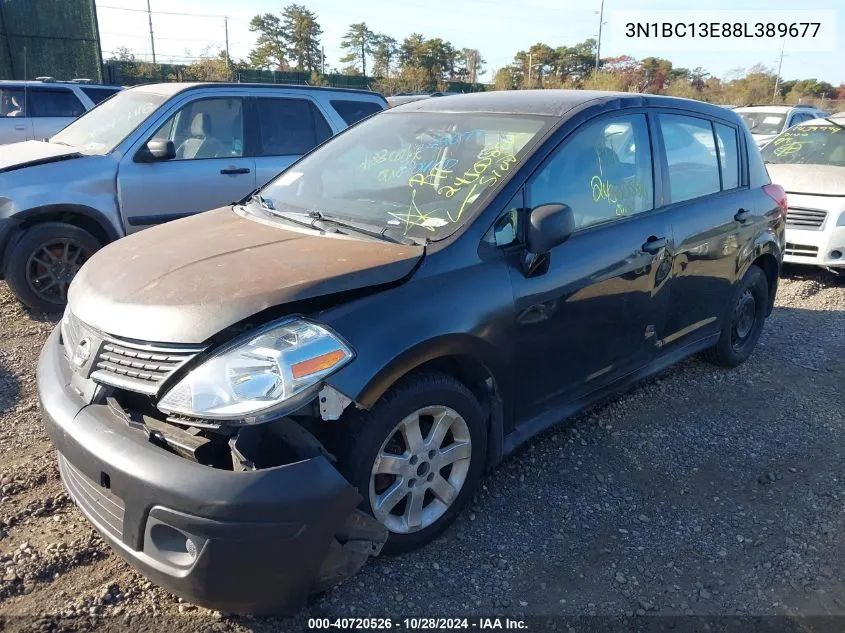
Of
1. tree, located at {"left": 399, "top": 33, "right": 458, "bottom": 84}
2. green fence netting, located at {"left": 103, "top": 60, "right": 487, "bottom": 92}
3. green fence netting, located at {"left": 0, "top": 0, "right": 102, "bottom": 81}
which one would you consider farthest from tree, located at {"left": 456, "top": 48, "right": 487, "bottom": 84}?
green fence netting, located at {"left": 0, "top": 0, "right": 102, "bottom": 81}

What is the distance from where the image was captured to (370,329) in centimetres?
231

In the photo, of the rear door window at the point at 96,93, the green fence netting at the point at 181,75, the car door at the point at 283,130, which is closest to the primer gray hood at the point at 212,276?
the car door at the point at 283,130

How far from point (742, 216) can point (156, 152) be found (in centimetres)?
458

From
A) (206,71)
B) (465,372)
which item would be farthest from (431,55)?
(465,372)

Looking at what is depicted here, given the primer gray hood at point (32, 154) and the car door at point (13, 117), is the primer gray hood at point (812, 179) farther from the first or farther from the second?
the car door at point (13, 117)

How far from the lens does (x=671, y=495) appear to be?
323 centimetres

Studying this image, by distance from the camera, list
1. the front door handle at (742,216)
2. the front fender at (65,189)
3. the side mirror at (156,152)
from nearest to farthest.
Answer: the front door handle at (742,216)
the front fender at (65,189)
the side mirror at (156,152)

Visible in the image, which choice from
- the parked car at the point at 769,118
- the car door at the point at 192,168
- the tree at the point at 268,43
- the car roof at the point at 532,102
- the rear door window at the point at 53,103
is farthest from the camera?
the tree at the point at 268,43

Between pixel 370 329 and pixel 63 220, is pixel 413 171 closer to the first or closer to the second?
pixel 370 329

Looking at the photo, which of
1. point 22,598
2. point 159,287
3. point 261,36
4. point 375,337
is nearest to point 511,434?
point 375,337

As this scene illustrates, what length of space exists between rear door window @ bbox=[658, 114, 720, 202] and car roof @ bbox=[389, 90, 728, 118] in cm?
13

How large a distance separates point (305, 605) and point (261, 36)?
56.9 m

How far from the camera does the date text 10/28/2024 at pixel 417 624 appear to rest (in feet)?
7.73

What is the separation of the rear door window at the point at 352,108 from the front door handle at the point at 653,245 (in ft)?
13.9
